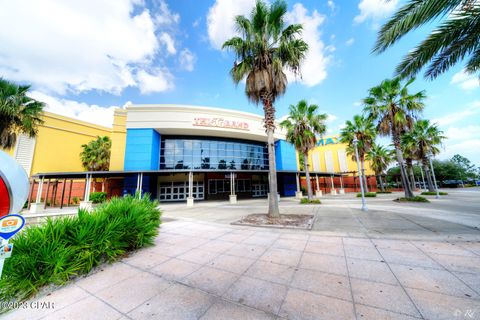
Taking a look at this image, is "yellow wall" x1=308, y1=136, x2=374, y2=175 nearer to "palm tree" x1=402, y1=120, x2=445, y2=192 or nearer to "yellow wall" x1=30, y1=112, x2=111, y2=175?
"palm tree" x1=402, y1=120, x2=445, y2=192

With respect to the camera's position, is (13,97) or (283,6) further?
(13,97)

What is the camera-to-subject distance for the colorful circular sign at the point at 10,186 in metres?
3.03

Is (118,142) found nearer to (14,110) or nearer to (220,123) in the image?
(14,110)

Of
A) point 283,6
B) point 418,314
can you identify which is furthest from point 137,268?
point 283,6

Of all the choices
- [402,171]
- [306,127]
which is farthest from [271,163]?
[402,171]

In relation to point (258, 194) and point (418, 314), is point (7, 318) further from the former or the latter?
point (258, 194)

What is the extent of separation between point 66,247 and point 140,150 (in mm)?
18874

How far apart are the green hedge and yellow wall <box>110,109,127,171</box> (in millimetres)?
19849

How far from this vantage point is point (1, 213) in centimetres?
304

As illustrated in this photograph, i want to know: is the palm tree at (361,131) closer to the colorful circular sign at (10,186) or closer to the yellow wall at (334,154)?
the yellow wall at (334,154)

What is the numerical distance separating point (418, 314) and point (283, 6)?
11.5 metres

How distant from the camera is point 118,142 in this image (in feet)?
70.7

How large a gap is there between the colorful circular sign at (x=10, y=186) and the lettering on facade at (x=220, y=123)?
60.9 ft

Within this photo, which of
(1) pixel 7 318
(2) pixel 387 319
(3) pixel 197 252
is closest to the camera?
(2) pixel 387 319
